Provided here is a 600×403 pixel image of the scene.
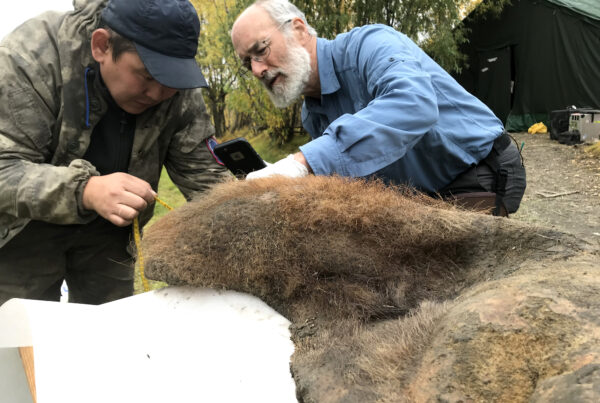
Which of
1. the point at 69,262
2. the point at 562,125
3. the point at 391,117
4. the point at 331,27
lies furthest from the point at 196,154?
the point at 562,125

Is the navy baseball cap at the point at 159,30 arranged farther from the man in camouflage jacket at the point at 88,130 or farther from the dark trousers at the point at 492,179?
the dark trousers at the point at 492,179

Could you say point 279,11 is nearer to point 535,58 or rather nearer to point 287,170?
point 287,170

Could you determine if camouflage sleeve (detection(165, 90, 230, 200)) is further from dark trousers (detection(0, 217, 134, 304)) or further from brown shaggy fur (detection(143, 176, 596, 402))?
brown shaggy fur (detection(143, 176, 596, 402))

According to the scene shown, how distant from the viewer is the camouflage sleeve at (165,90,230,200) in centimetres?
238

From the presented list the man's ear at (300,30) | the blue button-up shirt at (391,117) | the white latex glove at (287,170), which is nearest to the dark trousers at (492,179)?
the blue button-up shirt at (391,117)

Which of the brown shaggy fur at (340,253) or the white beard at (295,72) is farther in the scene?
the white beard at (295,72)

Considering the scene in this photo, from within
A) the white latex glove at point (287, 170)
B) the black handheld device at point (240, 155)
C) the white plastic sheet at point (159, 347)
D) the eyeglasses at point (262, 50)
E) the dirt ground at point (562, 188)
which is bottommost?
the dirt ground at point (562, 188)

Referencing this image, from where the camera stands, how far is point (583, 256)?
89 centimetres

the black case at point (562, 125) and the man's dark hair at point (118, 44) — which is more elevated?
the man's dark hair at point (118, 44)

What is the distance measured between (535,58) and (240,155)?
13240mm

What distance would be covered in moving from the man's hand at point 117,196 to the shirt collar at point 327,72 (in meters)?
1.00

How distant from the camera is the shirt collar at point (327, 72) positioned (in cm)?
209

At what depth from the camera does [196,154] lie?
2.42 m

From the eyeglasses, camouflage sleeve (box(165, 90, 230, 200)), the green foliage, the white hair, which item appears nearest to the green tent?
the green foliage
